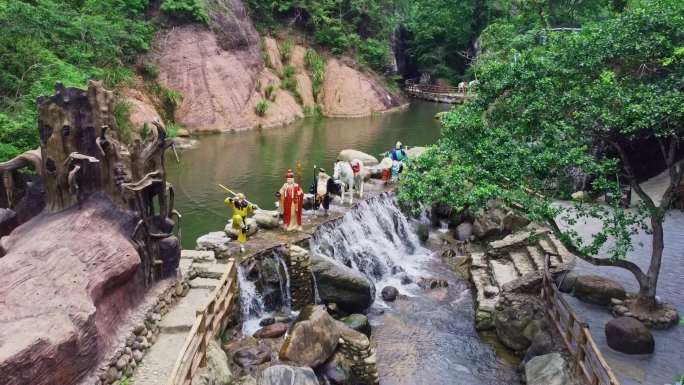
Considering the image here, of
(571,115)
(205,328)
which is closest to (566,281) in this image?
(571,115)

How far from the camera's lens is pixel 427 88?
56625mm

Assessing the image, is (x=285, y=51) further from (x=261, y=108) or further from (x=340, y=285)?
(x=340, y=285)

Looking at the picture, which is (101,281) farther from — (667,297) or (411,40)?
(411,40)

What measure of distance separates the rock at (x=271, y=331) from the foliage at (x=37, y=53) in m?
8.50

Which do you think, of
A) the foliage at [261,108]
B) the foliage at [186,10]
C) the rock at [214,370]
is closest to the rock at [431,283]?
the rock at [214,370]

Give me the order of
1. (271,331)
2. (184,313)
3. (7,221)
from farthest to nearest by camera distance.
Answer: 1. (271,331)
2. (184,313)
3. (7,221)

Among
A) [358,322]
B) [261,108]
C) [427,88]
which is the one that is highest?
[427,88]

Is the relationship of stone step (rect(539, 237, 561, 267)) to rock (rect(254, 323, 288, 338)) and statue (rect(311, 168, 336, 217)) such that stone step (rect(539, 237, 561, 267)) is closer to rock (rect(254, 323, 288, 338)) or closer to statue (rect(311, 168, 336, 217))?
statue (rect(311, 168, 336, 217))

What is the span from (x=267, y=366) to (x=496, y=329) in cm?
583

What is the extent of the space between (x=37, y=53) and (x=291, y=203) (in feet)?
37.0

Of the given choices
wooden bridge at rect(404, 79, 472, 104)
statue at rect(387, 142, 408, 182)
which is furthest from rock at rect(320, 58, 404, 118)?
statue at rect(387, 142, 408, 182)

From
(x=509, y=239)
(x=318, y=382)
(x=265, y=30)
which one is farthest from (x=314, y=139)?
(x=318, y=382)

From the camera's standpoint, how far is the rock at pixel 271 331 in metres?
12.6

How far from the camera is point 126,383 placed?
8.68 metres
